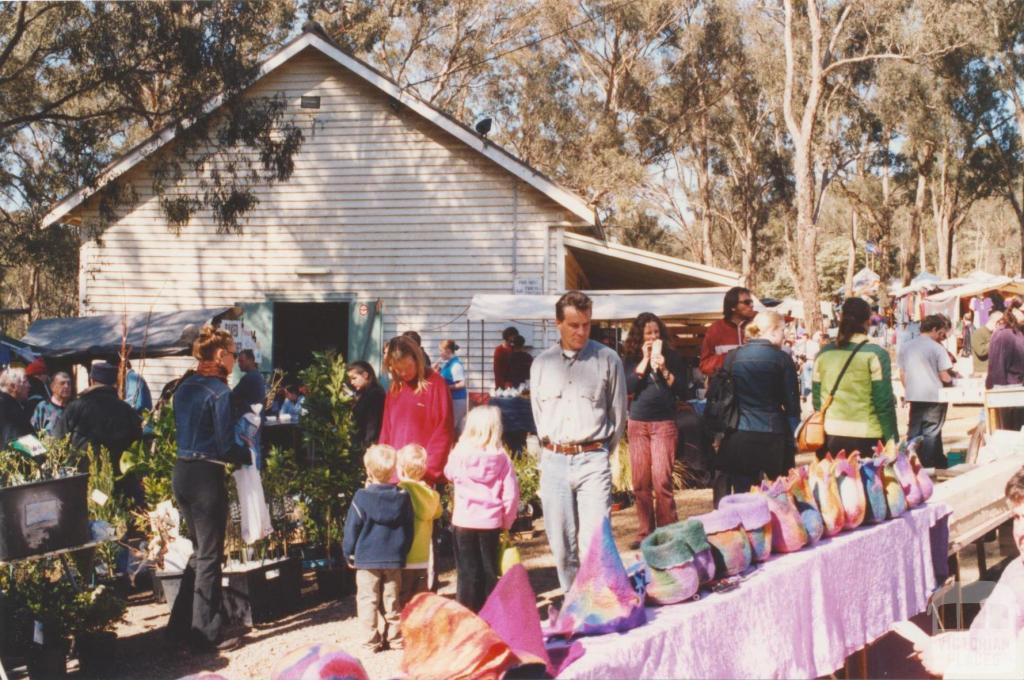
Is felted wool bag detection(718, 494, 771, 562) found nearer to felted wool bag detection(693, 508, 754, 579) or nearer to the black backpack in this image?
felted wool bag detection(693, 508, 754, 579)

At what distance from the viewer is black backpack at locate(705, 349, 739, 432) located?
6547 millimetres

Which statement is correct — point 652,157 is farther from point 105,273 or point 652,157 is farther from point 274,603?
point 274,603

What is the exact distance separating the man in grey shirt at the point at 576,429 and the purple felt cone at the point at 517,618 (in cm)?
229

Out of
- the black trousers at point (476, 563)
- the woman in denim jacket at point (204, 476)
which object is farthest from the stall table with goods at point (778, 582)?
the woman in denim jacket at point (204, 476)

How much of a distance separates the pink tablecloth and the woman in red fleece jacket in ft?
9.04

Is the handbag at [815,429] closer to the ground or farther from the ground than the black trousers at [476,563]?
farther from the ground

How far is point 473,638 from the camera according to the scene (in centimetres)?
258

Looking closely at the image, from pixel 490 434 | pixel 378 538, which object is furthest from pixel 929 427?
pixel 378 538

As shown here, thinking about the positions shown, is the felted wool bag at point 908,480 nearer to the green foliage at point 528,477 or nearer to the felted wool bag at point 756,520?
the felted wool bag at point 756,520

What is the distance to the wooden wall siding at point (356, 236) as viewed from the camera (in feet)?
55.5

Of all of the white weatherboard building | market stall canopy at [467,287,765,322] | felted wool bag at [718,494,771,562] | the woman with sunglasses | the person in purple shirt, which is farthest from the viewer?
the white weatherboard building

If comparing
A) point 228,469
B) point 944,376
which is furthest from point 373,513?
point 944,376

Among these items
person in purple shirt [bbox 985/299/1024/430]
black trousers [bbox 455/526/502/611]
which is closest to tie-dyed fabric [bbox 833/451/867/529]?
black trousers [bbox 455/526/502/611]

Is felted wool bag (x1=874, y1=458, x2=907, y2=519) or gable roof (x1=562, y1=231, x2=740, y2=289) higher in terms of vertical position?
gable roof (x1=562, y1=231, x2=740, y2=289)
